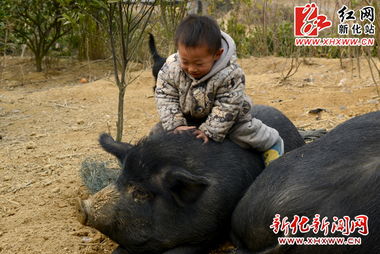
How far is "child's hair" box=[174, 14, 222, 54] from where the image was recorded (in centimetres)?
269

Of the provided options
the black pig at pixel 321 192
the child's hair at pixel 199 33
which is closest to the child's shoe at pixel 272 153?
the black pig at pixel 321 192

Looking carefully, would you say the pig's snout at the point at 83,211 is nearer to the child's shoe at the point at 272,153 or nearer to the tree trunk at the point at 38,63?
the child's shoe at the point at 272,153

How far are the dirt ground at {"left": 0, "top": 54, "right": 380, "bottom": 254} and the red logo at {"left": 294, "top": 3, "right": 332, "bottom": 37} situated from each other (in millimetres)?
703

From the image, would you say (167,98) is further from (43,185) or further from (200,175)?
(43,185)

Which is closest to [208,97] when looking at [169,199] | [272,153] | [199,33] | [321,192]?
[199,33]

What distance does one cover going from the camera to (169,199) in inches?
103

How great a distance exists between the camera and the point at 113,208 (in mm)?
2670

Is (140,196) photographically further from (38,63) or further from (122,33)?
(38,63)

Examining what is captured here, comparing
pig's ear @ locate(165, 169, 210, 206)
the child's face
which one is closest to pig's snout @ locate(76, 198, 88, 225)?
pig's ear @ locate(165, 169, 210, 206)

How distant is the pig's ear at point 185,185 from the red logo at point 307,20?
268 inches

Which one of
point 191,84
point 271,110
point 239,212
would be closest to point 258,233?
point 239,212

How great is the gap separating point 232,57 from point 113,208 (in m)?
1.10

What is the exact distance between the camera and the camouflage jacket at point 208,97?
2.84m

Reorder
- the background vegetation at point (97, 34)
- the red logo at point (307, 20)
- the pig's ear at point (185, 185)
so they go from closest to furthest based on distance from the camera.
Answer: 1. the pig's ear at point (185, 185)
2. the red logo at point (307, 20)
3. the background vegetation at point (97, 34)
